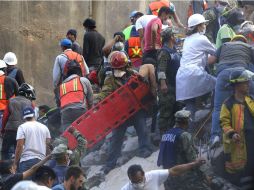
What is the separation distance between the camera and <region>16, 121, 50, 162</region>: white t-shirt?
54.7ft

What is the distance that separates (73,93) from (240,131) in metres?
3.51

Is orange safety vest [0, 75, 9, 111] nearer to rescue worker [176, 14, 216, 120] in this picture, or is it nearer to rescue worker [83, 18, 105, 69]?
rescue worker [83, 18, 105, 69]

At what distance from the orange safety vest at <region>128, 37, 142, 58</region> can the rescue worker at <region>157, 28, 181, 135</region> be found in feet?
5.47

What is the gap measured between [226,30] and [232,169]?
3073 mm

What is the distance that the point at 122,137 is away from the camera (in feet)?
59.9

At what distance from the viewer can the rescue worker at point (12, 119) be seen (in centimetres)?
1833

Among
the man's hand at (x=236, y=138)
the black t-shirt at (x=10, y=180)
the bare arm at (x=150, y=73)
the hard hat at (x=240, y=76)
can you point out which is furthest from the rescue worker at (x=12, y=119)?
the man's hand at (x=236, y=138)

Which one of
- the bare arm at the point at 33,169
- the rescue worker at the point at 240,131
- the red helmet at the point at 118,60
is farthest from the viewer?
the red helmet at the point at 118,60

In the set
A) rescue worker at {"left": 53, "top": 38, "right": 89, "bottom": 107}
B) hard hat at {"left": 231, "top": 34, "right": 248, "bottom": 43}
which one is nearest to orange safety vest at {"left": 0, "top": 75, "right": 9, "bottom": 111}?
rescue worker at {"left": 53, "top": 38, "right": 89, "bottom": 107}

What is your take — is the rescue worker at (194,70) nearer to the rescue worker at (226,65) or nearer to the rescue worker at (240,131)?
the rescue worker at (226,65)

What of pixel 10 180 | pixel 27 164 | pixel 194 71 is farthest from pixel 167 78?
pixel 10 180

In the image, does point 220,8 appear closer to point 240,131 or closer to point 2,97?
point 2,97

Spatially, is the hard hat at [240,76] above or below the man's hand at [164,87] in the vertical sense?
above

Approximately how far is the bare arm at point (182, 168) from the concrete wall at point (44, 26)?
975cm
